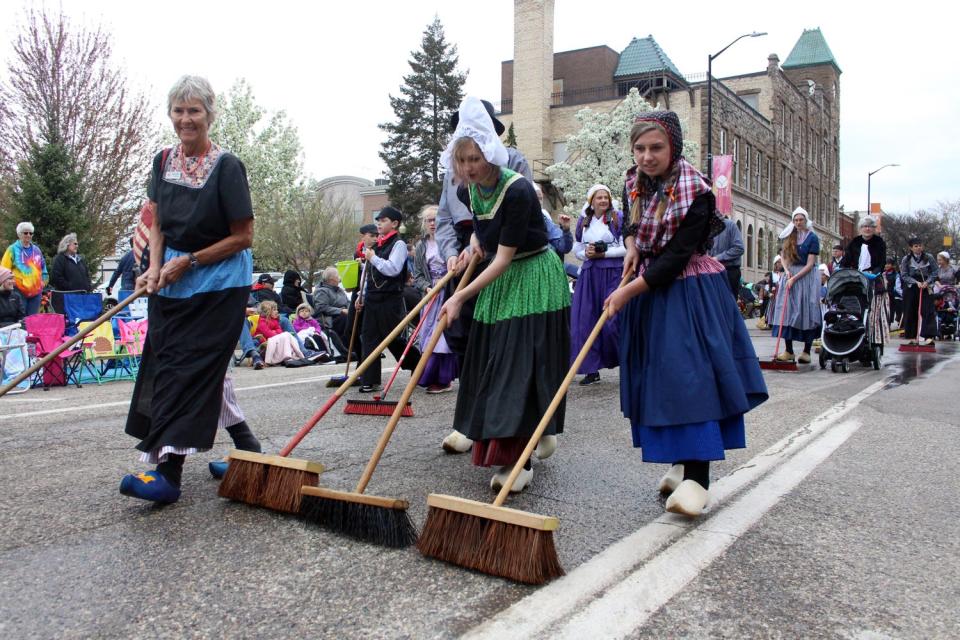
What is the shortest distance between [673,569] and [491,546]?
0.66 meters

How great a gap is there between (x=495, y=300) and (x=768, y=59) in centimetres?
5240

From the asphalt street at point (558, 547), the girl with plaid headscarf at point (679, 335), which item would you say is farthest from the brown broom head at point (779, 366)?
the girl with plaid headscarf at point (679, 335)

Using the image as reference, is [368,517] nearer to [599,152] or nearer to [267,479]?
[267,479]

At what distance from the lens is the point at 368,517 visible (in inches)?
117

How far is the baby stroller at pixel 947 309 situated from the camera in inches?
683

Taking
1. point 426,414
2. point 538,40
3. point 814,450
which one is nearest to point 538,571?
point 814,450

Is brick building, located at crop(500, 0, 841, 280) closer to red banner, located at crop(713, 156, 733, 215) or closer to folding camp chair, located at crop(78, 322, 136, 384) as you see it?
red banner, located at crop(713, 156, 733, 215)

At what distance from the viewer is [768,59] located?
49.9 meters

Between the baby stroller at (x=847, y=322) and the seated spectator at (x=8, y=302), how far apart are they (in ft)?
33.3

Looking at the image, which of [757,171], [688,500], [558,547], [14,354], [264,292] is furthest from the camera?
[757,171]

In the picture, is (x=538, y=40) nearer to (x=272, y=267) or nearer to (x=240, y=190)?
(x=272, y=267)

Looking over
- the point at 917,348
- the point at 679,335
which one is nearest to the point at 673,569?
the point at 679,335

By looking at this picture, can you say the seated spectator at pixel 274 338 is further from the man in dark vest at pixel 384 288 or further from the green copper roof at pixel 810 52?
the green copper roof at pixel 810 52

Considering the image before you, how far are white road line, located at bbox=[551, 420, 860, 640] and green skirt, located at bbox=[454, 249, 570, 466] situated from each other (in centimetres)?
91
